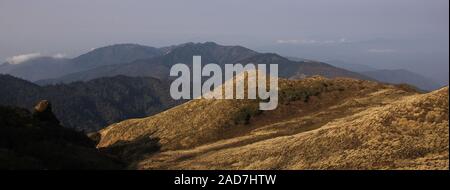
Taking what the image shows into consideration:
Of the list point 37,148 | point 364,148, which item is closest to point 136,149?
point 37,148

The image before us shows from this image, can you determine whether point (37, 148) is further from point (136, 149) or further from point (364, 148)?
point (364, 148)

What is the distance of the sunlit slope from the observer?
40.2 meters

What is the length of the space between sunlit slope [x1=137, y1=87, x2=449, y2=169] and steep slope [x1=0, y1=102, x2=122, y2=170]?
19.6 ft

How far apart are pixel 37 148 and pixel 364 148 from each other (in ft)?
102

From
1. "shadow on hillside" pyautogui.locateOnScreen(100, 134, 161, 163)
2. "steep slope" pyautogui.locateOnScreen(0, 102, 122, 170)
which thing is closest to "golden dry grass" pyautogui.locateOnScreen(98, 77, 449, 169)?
"shadow on hillside" pyautogui.locateOnScreen(100, 134, 161, 163)

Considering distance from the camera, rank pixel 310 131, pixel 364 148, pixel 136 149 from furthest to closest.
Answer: pixel 136 149 → pixel 310 131 → pixel 364 148

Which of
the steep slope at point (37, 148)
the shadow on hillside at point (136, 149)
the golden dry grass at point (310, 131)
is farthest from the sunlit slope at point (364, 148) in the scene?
the shadow on hillside at point (136, 149)

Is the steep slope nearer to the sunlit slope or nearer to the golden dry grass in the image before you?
the sunlit slope

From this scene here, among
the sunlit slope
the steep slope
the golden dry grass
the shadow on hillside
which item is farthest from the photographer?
the shadow on hillside

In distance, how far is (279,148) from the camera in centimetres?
4981

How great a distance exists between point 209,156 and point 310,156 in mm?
13175

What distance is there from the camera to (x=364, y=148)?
142 ft
